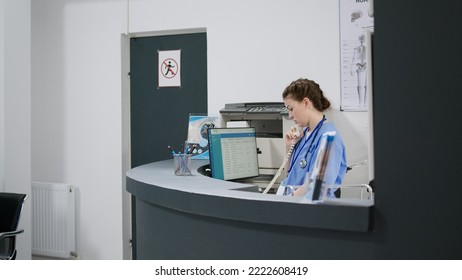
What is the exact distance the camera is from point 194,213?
1.53 meters

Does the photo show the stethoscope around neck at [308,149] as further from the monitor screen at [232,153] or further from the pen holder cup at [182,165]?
the pen holder cup at [182,165]

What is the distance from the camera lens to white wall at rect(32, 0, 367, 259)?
3324 mm

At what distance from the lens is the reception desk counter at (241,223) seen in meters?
1.26

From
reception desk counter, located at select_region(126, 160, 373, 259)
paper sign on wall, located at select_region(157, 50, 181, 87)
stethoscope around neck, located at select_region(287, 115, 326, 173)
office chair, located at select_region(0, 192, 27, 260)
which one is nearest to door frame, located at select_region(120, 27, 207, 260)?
paper sign on wall, located at select_region(157, 50, 181, 87)

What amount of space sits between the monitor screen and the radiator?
2157 millimetres

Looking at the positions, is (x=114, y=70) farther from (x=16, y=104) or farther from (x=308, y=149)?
(x=308, y=149)

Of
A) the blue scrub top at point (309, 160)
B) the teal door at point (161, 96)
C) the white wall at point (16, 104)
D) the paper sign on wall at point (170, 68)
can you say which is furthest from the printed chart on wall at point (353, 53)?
the white wall at point (16, 104)

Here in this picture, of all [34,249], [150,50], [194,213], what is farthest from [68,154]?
[194,213]

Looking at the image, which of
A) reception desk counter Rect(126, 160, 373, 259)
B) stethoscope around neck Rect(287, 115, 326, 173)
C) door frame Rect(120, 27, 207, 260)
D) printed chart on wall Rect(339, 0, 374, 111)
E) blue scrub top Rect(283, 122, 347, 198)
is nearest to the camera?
reception desk counter Rect(126, 160, 373, 259)

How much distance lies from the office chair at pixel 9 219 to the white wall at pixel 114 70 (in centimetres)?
110

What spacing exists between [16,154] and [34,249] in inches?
43.5

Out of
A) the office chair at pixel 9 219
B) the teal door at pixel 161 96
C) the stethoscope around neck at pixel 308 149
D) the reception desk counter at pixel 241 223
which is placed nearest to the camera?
the reception desk counter at pixel 241 223

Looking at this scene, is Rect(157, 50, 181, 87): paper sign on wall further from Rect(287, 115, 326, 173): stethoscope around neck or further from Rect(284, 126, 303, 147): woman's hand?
Rect(287, 115, 326, 173): stethoscope around neck

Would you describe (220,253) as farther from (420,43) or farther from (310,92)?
(310,92)
